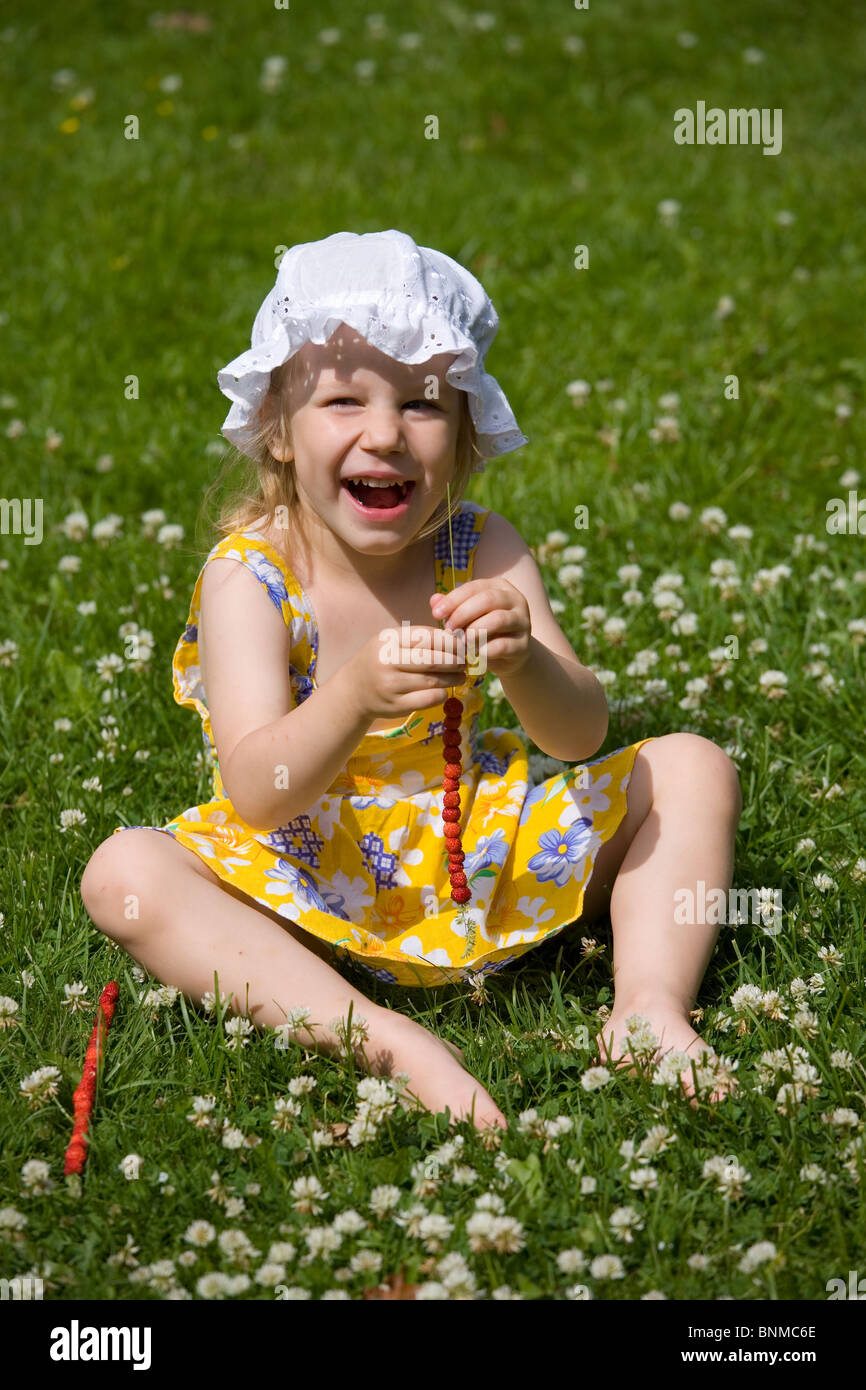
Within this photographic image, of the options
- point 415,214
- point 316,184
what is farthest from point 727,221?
point 316,184

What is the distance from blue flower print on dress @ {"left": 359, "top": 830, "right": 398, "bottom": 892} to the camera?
9.98ft

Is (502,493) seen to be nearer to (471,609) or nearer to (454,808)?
(454,808)

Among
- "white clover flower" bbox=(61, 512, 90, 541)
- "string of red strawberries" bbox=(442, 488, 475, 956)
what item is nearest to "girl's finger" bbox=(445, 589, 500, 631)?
"string of red strawberries" bbox=(442, 488, 475, 956)

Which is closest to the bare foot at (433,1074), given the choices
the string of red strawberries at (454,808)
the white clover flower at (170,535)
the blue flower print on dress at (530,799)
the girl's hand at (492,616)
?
the string of red strawberries at (454,808)

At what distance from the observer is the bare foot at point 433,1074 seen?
2555 mm

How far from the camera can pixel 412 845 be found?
3.06 m

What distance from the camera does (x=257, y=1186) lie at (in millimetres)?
2418

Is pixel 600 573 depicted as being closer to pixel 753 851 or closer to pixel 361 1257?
pixel 753 851

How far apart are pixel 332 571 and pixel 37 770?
106 cm

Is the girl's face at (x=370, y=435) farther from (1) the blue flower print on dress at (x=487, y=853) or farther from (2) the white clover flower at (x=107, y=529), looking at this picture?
(2) the white clover flower at (x=107, y=529)

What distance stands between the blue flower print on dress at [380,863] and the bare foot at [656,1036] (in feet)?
1.80

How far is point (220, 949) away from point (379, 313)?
4.02 feet

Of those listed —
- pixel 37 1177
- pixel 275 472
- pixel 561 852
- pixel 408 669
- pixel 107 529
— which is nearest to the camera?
pixel 37 1177

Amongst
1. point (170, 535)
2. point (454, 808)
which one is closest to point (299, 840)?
point (454, 808)
